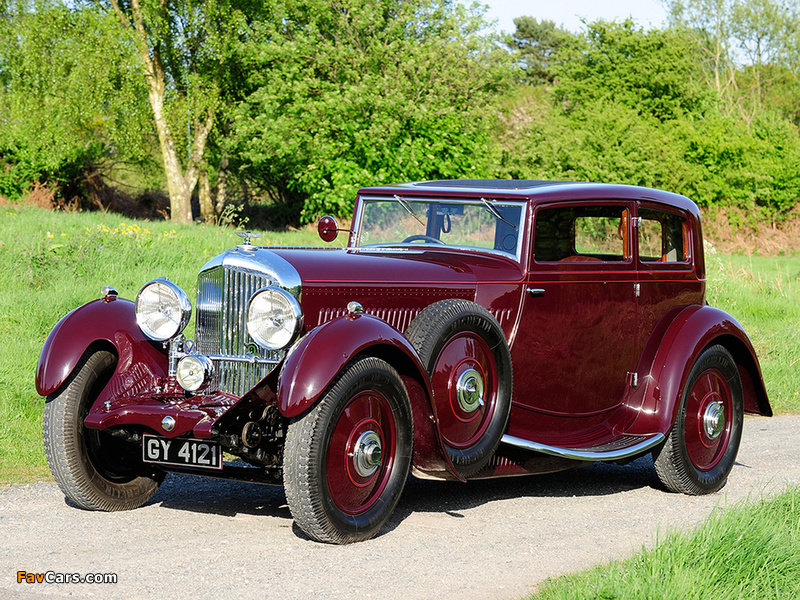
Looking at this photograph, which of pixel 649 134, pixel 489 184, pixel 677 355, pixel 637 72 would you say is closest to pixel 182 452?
pixel 489 184

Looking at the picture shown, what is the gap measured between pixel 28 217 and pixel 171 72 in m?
11.1

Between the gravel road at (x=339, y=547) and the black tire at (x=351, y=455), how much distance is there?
0.14 metres

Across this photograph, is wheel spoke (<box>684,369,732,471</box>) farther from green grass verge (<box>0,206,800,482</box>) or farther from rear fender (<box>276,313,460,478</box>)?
green grass verge (<box>0,206,800,482</box>)

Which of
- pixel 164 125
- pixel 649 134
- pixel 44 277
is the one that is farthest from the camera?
pixel 649 134

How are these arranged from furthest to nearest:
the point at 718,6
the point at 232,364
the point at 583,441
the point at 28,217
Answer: the point at 718,6 < the point at 28,217 < the point at 583,441 < the point at 232,364

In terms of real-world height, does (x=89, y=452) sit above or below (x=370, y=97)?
below

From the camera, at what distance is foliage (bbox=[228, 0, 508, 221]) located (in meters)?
24.1

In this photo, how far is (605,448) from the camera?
5266 mm

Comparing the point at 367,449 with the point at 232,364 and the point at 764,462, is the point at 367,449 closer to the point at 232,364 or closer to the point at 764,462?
the point at 232,364

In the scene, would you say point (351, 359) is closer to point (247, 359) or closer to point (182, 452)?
point (247, 359)

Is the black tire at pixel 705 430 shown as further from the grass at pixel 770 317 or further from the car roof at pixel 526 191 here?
the grass at pixel 770 317

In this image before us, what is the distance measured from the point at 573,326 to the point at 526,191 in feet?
2.79

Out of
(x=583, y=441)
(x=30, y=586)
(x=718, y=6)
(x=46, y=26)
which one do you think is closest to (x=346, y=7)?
(x=46, y=26)

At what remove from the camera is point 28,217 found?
1738cm
